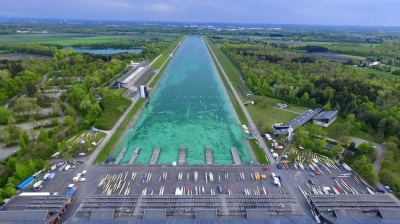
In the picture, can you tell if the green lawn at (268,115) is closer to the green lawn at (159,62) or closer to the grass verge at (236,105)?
the grass verge at (236,105)

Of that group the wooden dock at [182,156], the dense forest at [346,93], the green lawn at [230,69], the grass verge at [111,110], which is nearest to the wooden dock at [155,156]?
the wooden dock at [182,156]

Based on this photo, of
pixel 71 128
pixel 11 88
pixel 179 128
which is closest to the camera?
pixel 71 128

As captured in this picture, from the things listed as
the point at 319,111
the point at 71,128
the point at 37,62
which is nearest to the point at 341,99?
the point at 319,111

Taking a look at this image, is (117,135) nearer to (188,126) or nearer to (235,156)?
(188,126)

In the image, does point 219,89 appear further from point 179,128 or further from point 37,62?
point 37,62

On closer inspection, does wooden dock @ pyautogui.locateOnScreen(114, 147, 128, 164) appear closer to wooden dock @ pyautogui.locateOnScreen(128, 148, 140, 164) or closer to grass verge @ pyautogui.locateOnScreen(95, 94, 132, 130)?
wooden dock @ pyautogui.locateOnScreen(128, 148, 140, 164)

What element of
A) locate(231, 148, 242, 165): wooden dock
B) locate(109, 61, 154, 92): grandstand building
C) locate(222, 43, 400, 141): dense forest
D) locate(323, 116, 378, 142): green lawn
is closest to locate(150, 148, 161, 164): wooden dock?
locate(231, 148, 242, 165): wooden dock
